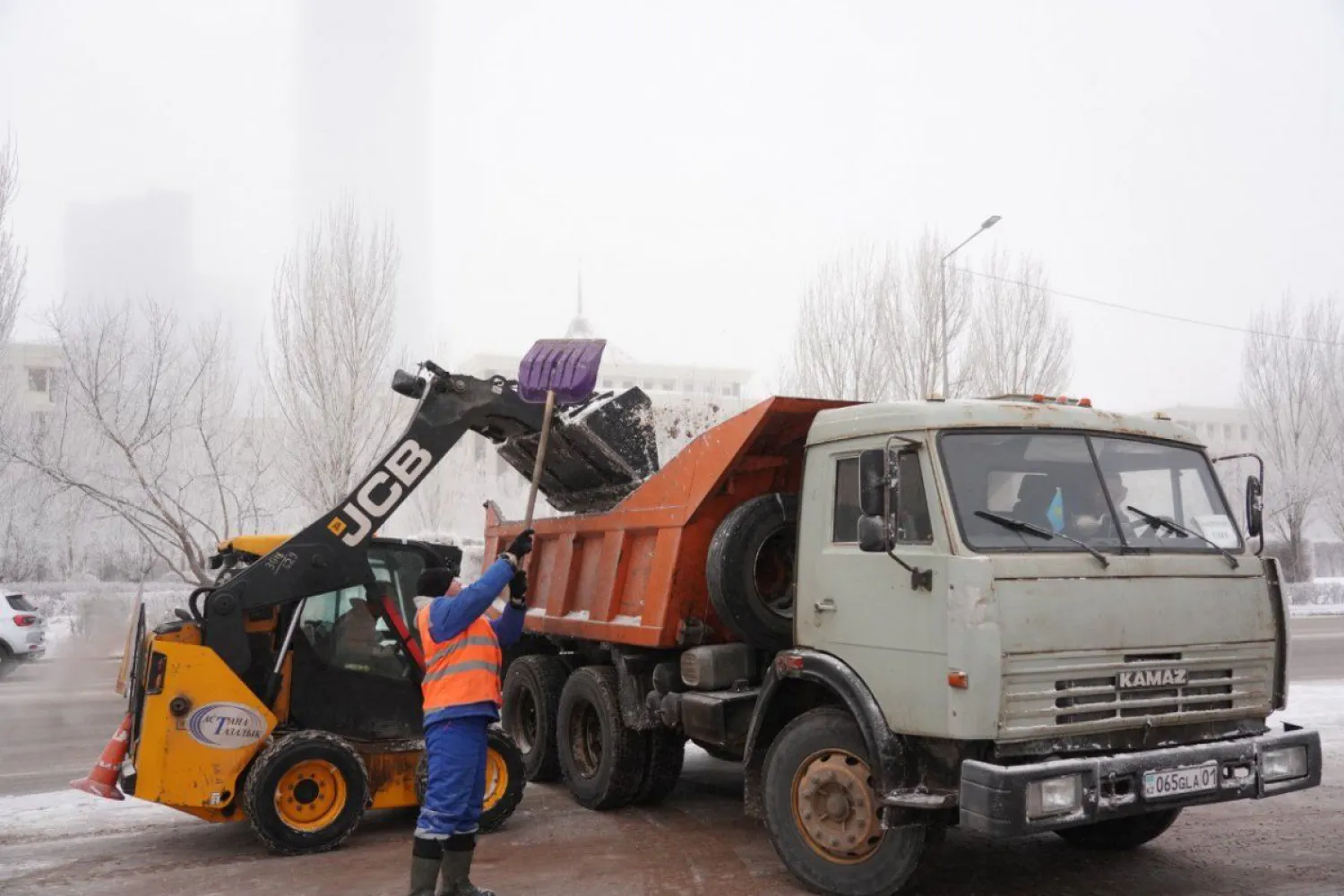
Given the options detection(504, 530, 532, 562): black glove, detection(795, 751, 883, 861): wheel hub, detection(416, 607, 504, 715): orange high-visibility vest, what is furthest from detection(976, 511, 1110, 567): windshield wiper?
detection(416, 607, 504, 715): orange high-visibility vest

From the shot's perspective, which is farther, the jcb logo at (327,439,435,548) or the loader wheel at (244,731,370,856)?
the jcb logo at (327,439,435,548)

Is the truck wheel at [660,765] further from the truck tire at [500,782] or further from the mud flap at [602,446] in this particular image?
the mud flap at [602,446]

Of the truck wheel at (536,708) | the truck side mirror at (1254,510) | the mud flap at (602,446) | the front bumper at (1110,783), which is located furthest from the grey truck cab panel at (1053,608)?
the truck wheel at (536,708)

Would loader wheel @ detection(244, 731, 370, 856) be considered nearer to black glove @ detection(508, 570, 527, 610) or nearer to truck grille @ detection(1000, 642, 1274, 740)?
black glove @ detection(508, 570, 527, 610)

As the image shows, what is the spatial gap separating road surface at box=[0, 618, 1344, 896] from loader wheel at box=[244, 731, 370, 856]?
5.1 inches

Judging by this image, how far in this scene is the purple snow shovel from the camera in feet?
23.3

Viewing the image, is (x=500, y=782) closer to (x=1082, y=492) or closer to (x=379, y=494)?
(x=379, y=494)

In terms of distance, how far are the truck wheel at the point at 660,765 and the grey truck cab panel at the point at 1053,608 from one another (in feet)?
6.52

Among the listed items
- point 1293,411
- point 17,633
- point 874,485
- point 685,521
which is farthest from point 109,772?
point 1293,411

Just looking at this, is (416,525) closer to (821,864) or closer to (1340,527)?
(1340,527)

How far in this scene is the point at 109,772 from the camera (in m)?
5.97

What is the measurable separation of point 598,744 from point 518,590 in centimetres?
245

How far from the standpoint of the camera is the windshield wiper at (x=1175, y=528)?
16.7 ft

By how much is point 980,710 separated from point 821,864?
1.21 meters
